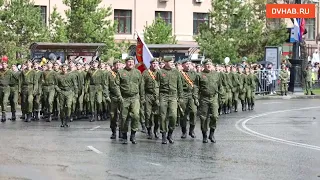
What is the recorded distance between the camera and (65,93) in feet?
81.5

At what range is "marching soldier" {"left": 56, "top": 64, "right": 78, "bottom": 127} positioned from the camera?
24.5 m

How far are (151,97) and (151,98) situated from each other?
0.02 meters

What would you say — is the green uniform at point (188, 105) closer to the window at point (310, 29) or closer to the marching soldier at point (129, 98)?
the marching soldier at point (129, 98)

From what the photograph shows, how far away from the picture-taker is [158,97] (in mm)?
19828

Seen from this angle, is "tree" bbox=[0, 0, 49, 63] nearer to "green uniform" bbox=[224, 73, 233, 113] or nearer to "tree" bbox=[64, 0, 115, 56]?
"tree" bbox=[64, 0, 115, 56]

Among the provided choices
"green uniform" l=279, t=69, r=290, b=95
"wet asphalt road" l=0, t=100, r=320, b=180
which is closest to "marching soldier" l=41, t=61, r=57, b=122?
"wet asphalt road" l=0, t=100, r=320, b=180

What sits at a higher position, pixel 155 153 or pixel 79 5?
pixel 79 5

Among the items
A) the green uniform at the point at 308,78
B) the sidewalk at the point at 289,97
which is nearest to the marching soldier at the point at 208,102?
the sidewalk at the point at 289,97

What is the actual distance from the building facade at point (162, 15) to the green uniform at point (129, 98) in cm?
3807

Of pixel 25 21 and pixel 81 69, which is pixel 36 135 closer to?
pixel 81 69

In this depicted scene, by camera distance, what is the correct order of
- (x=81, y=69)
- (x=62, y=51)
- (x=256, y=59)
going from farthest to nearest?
(x=256, y=59)
(x=62, y=51)
(x=81, y=69)

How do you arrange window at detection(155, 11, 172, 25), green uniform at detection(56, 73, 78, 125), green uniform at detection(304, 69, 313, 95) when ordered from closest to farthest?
green uniform at detection(56, 73, 78, 125) → green uniform at detection(304, 69, 313, 95) → window at detection(155, 11, 172, 25)

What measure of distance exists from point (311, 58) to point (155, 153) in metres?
47.0

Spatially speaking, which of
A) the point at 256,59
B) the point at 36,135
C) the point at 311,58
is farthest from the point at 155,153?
the point at 311,58
